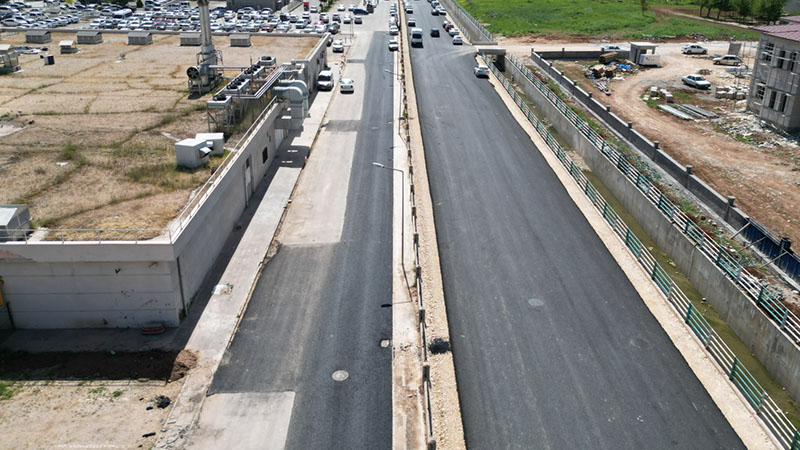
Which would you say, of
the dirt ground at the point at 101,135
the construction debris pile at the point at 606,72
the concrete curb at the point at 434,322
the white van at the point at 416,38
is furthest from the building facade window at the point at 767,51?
the white van at the point at 416,38

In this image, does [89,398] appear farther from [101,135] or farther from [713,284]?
[713,284]

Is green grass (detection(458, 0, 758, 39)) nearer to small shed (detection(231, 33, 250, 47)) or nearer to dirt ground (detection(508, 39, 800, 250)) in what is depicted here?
dirt ground (detection(508, 39, 800, 250))

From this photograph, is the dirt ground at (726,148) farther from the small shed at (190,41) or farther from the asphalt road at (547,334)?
the small shed at (190,41)

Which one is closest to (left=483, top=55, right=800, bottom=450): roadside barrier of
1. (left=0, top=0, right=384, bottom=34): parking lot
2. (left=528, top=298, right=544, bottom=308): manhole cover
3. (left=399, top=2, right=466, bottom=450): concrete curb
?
(left=528, top=298, right=544, bottom=308): manhole cover

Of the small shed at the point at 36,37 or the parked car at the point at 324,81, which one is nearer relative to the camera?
the small shed at the point at 36,37

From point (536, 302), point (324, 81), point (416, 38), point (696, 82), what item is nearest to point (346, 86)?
point (324, 81)

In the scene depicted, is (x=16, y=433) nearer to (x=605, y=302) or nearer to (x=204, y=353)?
(x=204, y=353)
